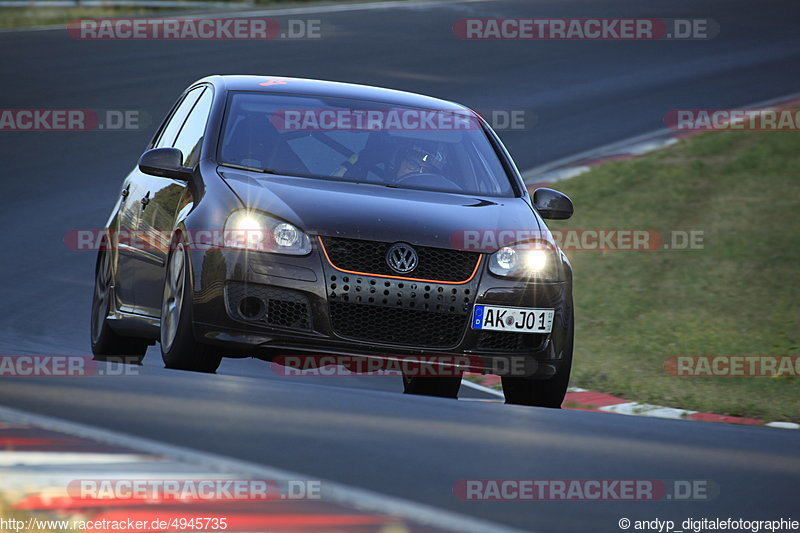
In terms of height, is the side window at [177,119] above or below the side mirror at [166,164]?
above

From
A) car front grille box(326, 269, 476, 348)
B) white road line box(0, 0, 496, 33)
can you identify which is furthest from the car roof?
white road line box(0, 0, 496, 33)

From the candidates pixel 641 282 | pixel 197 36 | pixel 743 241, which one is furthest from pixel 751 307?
pixel 197 36

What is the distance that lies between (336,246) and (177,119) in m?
2.43

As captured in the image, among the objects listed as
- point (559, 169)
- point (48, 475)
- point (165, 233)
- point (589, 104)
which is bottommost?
point (48, 475)

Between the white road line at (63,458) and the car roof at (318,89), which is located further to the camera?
the car roof at (318,89)

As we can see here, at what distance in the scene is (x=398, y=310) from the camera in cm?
657

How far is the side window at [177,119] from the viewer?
330 inches

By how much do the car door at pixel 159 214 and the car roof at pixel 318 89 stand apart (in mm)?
155

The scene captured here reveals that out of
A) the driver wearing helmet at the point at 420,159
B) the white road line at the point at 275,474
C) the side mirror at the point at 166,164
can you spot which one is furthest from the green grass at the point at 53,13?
the white road line at the point at 275,474

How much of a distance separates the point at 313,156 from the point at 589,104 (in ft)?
44.4

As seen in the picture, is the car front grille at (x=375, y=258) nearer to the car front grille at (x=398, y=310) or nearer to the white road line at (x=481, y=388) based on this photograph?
the car front grille at (x=398, y=310)

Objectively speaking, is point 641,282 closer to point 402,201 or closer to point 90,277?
point 90,277

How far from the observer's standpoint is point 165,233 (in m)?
7.25

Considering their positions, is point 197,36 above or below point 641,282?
above
